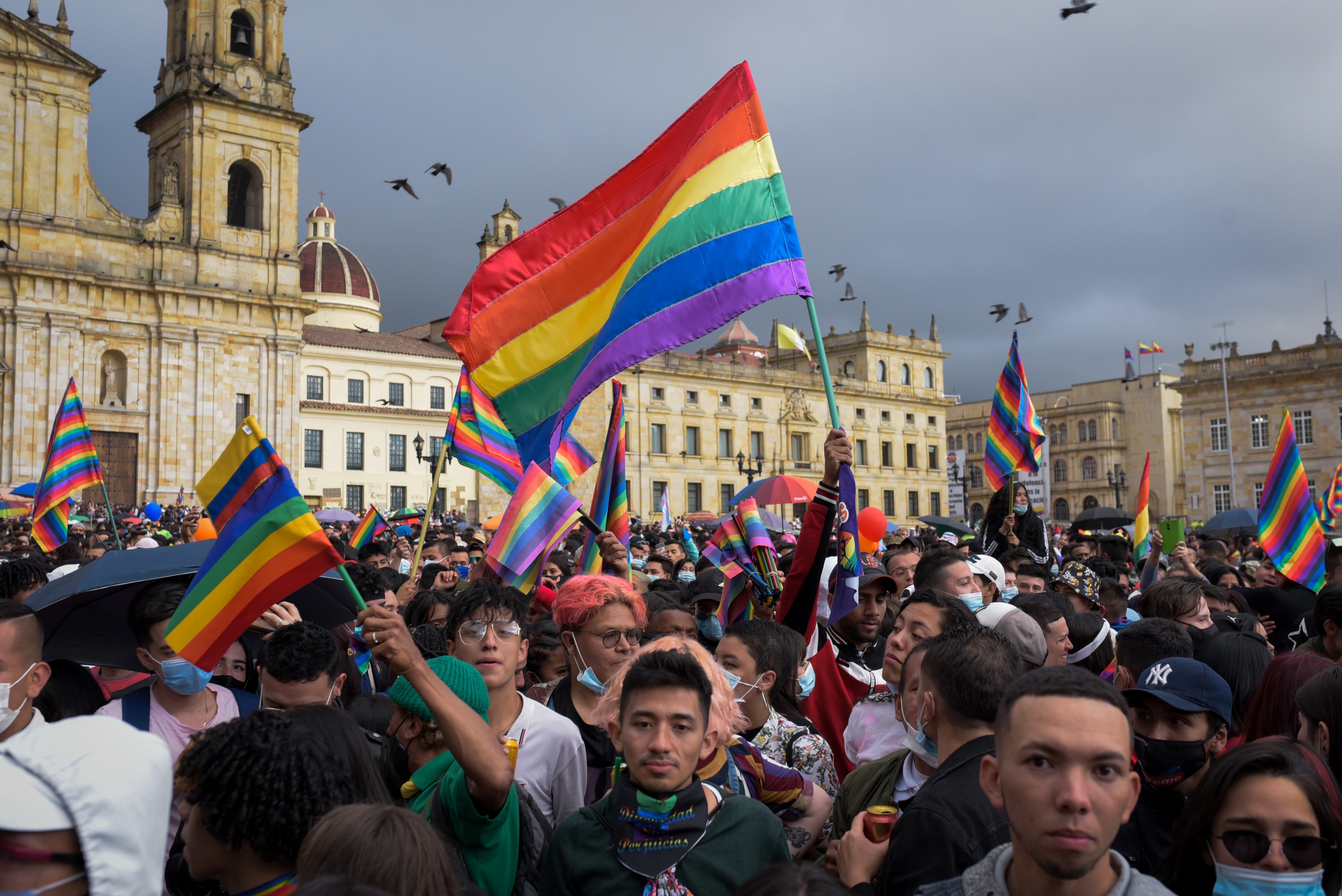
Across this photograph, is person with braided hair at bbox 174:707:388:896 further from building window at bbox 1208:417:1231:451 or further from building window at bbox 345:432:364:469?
building window at bbox 1208:417:1231:451

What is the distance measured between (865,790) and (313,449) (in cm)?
4503

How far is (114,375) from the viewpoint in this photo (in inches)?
1410

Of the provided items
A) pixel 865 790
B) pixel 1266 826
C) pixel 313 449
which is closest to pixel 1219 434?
pixel 313 449

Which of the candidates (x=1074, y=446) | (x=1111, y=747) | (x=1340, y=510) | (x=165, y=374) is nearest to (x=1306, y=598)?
(x=1111, y=747)

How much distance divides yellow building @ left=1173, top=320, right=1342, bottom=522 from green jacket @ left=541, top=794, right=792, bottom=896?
46870mm

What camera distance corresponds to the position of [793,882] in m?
2.07

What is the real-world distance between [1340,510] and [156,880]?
67.8 ft

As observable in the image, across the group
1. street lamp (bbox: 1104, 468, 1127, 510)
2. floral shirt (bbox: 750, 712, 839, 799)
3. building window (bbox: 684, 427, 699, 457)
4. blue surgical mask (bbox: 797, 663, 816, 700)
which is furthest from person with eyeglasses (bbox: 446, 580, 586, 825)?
building window (bbox: 684, 427, 699, 457)

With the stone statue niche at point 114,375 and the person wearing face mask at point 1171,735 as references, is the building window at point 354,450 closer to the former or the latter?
the stone statue niche at point 114,375

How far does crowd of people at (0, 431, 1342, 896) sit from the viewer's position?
6.77 ft

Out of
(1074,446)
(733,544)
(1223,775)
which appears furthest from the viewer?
(1074,446)

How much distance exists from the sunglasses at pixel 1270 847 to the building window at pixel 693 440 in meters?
56.4

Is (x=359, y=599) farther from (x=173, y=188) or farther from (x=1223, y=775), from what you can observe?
(x=173, y=188)

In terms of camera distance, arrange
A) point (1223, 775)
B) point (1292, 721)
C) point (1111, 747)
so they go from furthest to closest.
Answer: point (1292, 721) < point (1223, 775) < point (1111, 747)
